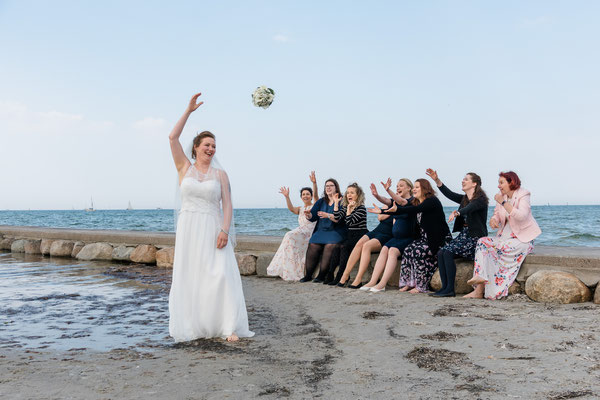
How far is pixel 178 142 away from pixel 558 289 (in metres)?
4.57

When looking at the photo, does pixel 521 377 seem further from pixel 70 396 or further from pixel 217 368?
pixel 70 396

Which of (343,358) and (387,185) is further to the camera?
(387,185)

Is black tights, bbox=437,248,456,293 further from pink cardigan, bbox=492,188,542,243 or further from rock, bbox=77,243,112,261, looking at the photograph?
rock, bbox=77,243,112,261

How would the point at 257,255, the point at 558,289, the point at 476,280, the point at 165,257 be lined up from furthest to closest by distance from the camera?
the point at 165,257
the point at 257,255
the point at 476,280
the point at 558,289

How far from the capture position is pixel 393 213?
24.0 feet

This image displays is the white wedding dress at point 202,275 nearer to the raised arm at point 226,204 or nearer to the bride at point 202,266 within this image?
the bride at point 202,266

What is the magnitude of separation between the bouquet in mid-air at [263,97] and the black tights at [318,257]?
2.48 metres

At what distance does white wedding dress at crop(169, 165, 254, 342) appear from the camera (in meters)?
4.67

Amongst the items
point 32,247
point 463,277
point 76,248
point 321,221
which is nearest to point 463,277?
point 463,277

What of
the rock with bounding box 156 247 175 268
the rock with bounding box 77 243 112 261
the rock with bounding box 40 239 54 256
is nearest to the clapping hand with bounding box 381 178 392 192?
the rock with bounding box 156 247 175 268

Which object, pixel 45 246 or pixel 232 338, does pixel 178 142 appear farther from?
pixel 45 246

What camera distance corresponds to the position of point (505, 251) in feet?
21.8

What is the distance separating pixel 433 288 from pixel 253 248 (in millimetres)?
3929

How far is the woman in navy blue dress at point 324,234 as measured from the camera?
26.8 feet
